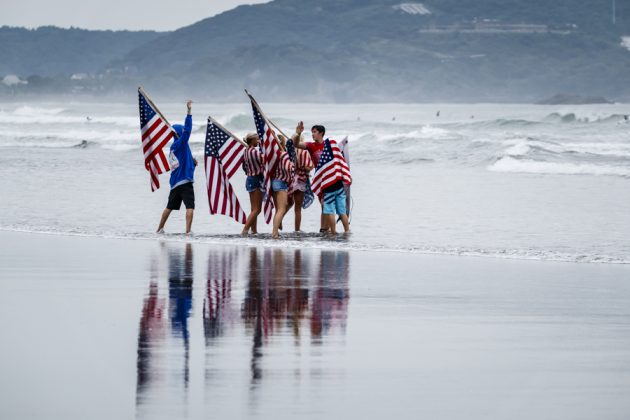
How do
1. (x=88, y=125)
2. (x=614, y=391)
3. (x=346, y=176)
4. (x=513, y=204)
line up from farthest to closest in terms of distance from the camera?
1. (x=88, y=125)
2. (x=513, y=204)
3. (x=346, y=176)
4. (x=614, y=391)

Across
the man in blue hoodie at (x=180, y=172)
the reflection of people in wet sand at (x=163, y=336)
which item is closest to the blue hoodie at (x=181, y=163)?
the man in blue hoodie at (x=180, y=172)

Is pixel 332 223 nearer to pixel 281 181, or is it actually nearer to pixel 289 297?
pixel 281 181

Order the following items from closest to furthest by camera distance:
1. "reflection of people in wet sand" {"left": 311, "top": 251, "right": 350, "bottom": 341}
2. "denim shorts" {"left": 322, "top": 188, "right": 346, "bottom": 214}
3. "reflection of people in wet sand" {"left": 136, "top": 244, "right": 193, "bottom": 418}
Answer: "reflection of people in wet sand" {"left": 136, "top": 244, "right": 193, "bottom": 418}
"reflection of people in wet sand" {"left": 311, "top": 251, "right": 350, "bottom": 341}
"denim shorts" {"left": 322, "top": 188, "right": 346, "bottom": 214}

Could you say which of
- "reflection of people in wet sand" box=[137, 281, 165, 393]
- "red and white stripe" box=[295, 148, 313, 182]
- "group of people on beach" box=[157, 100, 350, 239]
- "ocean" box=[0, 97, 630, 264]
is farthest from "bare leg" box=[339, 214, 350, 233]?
"reflection of people in wet sand" box=[137, 281, 165, 393]

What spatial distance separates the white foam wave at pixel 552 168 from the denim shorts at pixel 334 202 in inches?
620

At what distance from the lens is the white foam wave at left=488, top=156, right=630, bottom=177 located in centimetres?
3169

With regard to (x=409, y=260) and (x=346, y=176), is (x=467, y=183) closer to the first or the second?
(x=346, y=176)

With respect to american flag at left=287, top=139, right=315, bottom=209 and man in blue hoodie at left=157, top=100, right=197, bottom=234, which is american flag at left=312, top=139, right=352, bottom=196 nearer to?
american flag at left=287, top=139, right=315, bottom=209

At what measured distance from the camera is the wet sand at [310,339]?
262 inches

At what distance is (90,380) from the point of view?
7.07 metres

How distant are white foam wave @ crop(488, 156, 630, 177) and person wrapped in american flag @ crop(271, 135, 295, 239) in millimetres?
16609

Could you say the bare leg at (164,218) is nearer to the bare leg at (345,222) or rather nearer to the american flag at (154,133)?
the american flag at (154,133)

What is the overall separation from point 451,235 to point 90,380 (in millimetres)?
9836

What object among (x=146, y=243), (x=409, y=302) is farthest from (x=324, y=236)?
(x=409, y=302)
